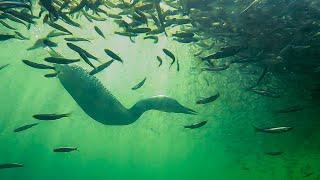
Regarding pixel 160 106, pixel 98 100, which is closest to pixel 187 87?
pixel 160 106

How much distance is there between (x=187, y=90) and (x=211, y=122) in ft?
27.0

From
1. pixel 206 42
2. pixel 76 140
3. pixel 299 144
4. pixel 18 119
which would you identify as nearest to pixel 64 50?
pixel 206 42

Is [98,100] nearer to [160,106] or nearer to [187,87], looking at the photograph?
[160,106]

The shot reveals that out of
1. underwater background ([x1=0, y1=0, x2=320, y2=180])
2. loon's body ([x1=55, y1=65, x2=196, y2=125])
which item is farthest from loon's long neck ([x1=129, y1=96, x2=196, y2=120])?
underwater background ([x1=0, y1=0, x2=320, y2=180])

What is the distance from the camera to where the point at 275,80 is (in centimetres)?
1377

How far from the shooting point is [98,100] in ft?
30.0

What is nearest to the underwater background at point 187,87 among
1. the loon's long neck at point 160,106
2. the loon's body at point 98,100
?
the loon's body at point 98,100

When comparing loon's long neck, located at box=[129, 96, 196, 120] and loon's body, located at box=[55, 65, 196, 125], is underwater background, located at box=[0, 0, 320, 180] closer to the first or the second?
loon's body, located at box=[55, 65, 196, 125]

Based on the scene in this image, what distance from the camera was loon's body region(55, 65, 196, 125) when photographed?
880cm

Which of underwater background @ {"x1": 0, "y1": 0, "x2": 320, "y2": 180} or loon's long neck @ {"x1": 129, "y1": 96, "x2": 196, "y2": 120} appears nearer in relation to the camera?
loon's long neck @ {"x1": 129, "y1": 96, "x2": 196, "y2": 120}

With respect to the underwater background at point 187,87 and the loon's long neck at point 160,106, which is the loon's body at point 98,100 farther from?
the underwater background at point 187,87

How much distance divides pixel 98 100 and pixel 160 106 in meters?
1.58

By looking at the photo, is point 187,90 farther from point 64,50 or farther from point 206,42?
point 206,42

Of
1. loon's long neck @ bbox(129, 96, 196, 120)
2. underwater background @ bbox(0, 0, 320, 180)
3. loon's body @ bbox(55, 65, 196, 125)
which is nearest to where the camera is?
loon's long neck @ bbox(129, 96, 196, 120)
